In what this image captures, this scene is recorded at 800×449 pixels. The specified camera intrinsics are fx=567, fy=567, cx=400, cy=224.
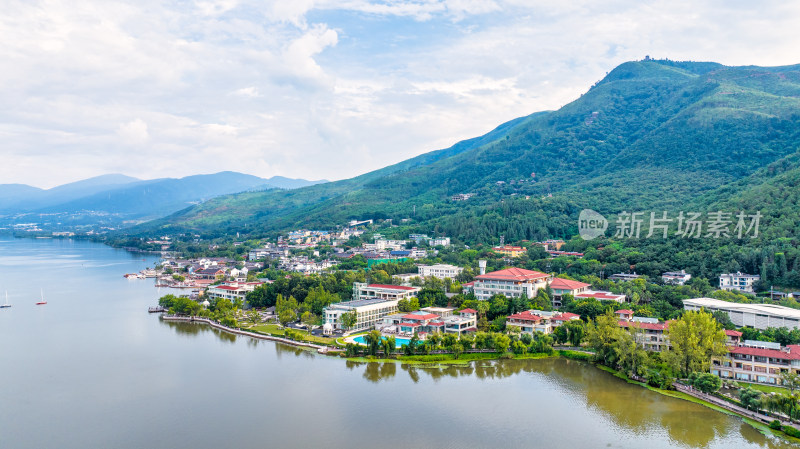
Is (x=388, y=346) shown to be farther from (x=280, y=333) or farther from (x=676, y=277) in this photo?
(x=676, y=277)

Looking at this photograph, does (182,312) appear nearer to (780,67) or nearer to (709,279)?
(709,279)

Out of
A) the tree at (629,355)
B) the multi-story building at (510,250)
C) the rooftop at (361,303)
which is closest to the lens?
the tree at (629,355)

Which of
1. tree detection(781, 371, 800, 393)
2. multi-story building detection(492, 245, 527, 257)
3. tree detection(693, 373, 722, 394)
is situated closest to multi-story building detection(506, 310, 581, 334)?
tree detection(693, 373, 722, 394)

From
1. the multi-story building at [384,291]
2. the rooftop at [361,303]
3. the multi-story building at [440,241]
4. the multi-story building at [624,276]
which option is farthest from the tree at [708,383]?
the multi-story building at [440,241]

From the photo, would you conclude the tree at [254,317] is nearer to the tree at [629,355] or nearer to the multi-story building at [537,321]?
the multi-story building at [537,321]

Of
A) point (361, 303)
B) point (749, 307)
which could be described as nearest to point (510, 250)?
point (361, 303)
